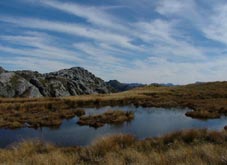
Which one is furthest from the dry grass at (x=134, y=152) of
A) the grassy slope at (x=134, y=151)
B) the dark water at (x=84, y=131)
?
the dark water at (x=84, y=131)

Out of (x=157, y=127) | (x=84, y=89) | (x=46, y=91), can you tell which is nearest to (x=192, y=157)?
(x=157, y=127)

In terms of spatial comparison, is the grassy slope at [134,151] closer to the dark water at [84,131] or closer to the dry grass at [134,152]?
the dry grass at [134,152]

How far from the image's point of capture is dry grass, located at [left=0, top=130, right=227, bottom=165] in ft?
30.6

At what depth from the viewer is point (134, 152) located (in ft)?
34.8

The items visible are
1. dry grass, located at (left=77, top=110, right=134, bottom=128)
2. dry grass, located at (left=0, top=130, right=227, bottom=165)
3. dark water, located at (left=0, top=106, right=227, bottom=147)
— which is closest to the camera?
dry grass, located at (left=0, top=130, right=227, bottom=165)

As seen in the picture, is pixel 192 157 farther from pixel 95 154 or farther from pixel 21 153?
pixel 21 153

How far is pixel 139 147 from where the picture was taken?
12.4 metres

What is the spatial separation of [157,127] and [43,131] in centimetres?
970

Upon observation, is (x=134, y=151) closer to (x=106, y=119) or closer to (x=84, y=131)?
(x=84, y=131)

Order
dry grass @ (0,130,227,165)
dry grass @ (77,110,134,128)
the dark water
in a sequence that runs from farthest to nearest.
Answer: dry grass @ (77,110,134,128) → the dark water → dry grass @ (0,130,227,165)

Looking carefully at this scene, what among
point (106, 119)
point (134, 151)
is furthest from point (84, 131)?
point (134, 151)

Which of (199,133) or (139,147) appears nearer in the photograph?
(139,147)

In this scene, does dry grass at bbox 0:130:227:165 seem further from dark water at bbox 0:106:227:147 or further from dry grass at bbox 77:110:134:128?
dry grass at bbox 77:110:134:128

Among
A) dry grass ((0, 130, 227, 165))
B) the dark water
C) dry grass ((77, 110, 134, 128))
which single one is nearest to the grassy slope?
dry grass ((0, 130, 227, 165))
